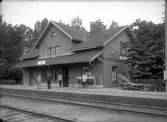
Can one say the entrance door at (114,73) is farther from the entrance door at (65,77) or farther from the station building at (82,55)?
the entrance door at (65,77)

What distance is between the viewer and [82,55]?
934 inches

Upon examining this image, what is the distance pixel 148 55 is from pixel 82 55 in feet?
23.7

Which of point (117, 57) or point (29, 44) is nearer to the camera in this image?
point (117, 57)

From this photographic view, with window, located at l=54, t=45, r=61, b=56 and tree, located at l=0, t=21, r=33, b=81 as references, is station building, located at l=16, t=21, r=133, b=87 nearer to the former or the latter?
window, located at l=54, t=45, r=61, b=56

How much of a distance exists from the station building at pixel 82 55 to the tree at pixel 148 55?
2.92 meters

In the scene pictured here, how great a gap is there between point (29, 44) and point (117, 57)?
41.6m

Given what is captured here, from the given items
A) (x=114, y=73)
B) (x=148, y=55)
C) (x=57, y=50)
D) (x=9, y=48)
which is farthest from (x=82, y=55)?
(x=9, y=48)

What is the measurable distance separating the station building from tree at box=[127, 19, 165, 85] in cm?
292

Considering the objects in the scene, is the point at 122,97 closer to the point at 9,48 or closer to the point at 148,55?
the point at 148,55

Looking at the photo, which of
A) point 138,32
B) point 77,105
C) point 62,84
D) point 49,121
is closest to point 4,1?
point 49,121

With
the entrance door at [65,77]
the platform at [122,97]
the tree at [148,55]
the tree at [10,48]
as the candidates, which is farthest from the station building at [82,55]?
the tree at [10,48]

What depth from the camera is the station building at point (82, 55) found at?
2300 cm

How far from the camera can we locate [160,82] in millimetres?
18250

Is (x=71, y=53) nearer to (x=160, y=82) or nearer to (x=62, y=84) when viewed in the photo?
(x=62, y=84)
